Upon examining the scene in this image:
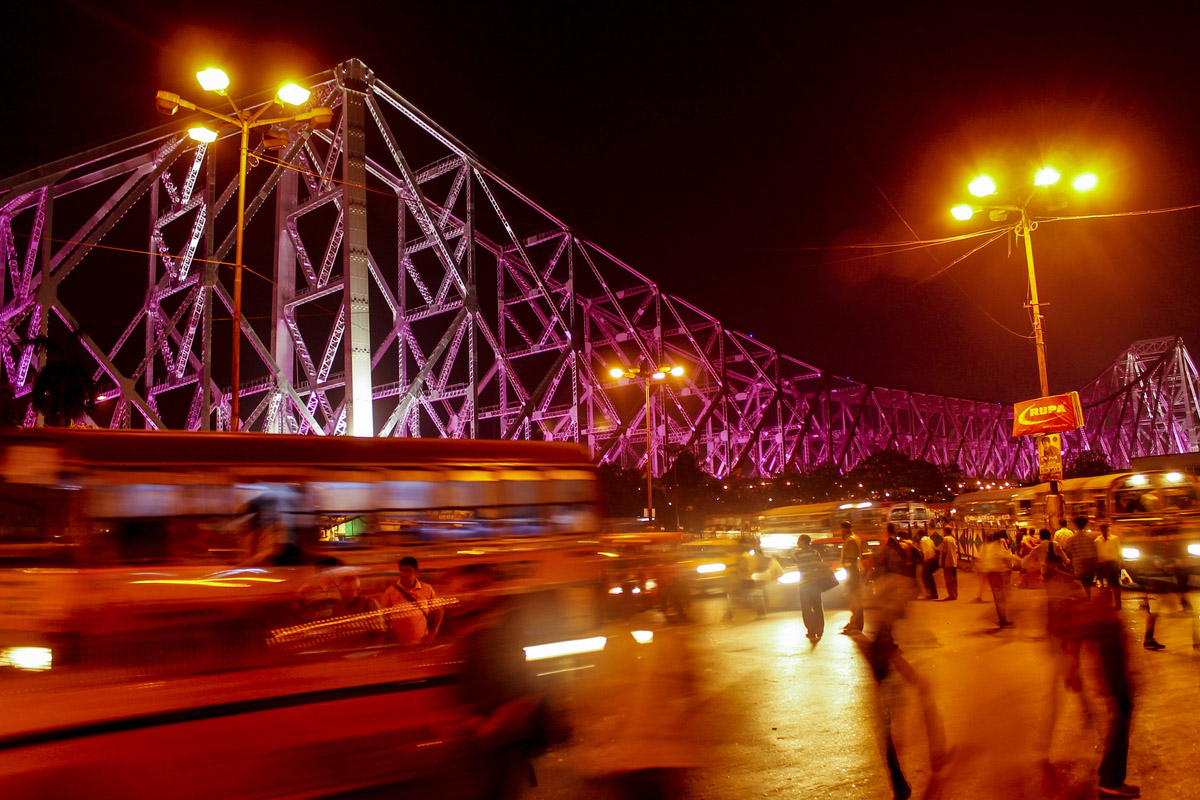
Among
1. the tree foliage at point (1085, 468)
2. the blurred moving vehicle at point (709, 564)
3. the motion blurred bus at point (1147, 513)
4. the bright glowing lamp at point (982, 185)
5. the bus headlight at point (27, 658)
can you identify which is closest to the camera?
the bus headlight at point (27, 658)

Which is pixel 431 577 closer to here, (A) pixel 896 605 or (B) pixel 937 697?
(A) pixel 896 605

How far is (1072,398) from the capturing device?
14.3 metres

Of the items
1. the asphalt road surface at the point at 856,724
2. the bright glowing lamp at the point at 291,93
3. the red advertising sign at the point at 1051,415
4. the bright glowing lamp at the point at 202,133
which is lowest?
the asphalt road surface at the point at 856,724

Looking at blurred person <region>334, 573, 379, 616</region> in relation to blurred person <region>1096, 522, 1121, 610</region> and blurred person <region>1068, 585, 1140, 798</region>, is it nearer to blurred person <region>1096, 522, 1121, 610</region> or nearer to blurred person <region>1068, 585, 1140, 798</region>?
blurred person <region>1068, 585, 1140, 798</region>

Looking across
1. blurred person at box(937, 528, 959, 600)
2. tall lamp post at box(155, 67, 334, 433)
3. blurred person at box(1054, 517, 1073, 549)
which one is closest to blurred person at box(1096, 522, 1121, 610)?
blurred person at box(1054, 517, 1073, 549)

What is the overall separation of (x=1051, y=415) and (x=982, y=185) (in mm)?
4084

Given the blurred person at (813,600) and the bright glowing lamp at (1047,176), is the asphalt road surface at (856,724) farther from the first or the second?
the bright glowing lamp at (1047,176)

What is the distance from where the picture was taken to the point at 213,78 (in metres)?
12.1

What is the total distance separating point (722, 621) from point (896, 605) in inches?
353

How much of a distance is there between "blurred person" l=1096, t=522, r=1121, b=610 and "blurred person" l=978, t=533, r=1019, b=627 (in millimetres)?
1137

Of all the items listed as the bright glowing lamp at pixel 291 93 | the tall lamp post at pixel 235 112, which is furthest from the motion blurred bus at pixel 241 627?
the bright glowing lamp at pixel 291 93

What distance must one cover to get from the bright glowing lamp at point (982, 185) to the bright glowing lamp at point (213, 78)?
1164cm

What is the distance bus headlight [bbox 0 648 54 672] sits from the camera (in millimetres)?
3935

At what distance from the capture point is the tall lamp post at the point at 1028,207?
13.8 meters
